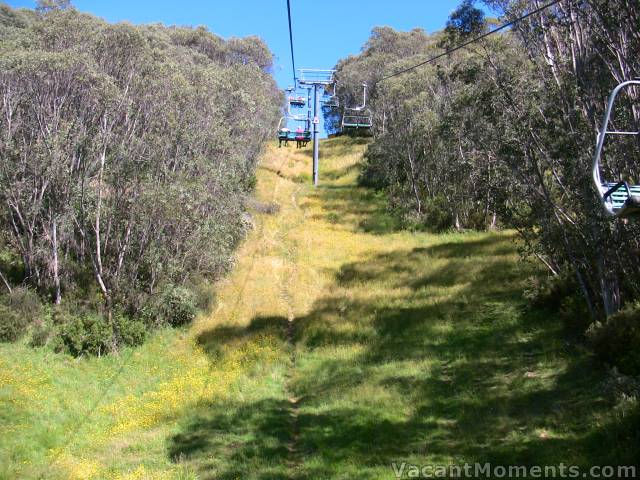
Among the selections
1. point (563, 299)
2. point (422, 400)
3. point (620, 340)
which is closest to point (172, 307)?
point (422, 400)

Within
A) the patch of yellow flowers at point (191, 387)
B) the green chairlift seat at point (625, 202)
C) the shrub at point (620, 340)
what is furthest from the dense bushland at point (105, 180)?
the green chairlift seat at point (625, 202)

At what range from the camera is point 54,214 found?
78.7 ft

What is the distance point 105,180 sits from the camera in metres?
24.7

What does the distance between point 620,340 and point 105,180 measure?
19.4m

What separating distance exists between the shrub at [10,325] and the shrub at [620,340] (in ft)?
63.4

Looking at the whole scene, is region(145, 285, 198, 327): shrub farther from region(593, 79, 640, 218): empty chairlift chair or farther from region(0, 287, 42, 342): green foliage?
region(593, 79, 640, 218): empty chairlift chair

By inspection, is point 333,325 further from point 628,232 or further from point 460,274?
point 628,232

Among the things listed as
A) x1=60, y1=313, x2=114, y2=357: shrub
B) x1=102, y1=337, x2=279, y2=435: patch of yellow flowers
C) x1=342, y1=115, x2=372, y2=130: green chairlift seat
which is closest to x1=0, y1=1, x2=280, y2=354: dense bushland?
x1=60, y1=313, x2=114, y2=357: shrub

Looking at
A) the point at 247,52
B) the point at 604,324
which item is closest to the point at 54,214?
the point at 604,324

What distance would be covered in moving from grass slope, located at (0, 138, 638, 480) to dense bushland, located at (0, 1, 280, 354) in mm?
2094

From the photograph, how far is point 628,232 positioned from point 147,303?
17812mm

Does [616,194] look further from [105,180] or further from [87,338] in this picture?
[105,180]

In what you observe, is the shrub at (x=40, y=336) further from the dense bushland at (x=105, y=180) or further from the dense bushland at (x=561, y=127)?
the dense bushland at (x=561, y=127)

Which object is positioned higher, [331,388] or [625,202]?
[625,202]
